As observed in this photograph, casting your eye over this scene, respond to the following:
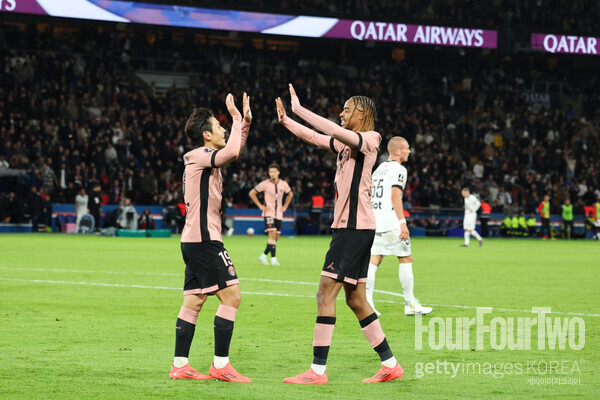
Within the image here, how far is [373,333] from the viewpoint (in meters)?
7.49

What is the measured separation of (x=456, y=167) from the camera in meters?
46.4

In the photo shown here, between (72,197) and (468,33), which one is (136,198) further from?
(468,33)

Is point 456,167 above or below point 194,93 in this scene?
below

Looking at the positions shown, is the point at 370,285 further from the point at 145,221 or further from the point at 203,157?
the point at 145,221

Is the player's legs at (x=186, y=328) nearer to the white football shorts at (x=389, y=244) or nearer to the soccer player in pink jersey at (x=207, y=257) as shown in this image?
the soccer player in pink jersey at (x=207, y=257)

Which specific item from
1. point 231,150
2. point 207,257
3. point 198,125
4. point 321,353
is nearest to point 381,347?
point 321,353

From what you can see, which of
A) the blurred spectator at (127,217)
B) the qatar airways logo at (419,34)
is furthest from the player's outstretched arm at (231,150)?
the qatar airways logo at (419,34)

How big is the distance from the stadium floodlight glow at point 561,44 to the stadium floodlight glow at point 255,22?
2.56 m

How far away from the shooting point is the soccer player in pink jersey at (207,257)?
7465 mm

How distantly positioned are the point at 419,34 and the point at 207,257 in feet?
134

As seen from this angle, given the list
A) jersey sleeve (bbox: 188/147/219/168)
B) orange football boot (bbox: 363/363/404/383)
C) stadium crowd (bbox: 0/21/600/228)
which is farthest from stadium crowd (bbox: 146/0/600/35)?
orange football boot (bbox: 363/363/404/383)

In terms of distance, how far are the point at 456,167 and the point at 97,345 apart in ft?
127

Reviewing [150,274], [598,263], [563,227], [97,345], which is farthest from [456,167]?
[97,345]

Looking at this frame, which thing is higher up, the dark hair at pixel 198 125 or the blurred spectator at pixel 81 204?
the dark hair at pixel 198 125
